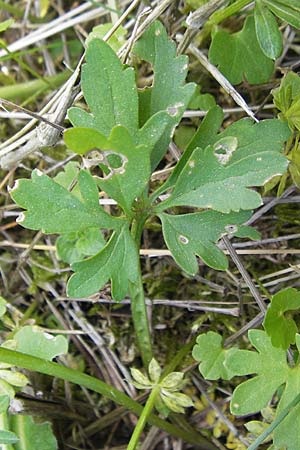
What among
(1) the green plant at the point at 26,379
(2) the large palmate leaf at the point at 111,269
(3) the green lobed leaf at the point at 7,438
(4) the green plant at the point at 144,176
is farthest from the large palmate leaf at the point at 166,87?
(3) the green lobed leaf at the point at 7,438

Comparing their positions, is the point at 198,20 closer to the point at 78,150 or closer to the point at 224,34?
the point at 224,34

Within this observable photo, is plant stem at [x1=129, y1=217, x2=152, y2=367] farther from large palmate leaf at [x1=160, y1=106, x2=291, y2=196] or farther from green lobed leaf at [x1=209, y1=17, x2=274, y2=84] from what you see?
green lobed leaf at [x1=209, y1=17, x2=274, y2=84]

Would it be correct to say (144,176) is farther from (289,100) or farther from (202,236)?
(289,100)

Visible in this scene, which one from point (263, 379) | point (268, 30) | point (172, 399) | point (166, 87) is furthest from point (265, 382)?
point (268, 30)

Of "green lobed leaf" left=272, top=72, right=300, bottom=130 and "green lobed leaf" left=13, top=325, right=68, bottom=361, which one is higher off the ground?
"green lobed leaf" left=272, top=72, right=300, bottom=130

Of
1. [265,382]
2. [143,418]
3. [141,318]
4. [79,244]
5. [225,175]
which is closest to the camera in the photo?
[225,175]

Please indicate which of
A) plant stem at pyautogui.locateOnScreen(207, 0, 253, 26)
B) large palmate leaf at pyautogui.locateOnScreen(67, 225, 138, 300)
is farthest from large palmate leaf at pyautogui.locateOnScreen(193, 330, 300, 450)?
plant stem at pyautogui.locateOnScreen(207, 0, 253, 26)

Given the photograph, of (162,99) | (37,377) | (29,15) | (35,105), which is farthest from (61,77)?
(37,377)
